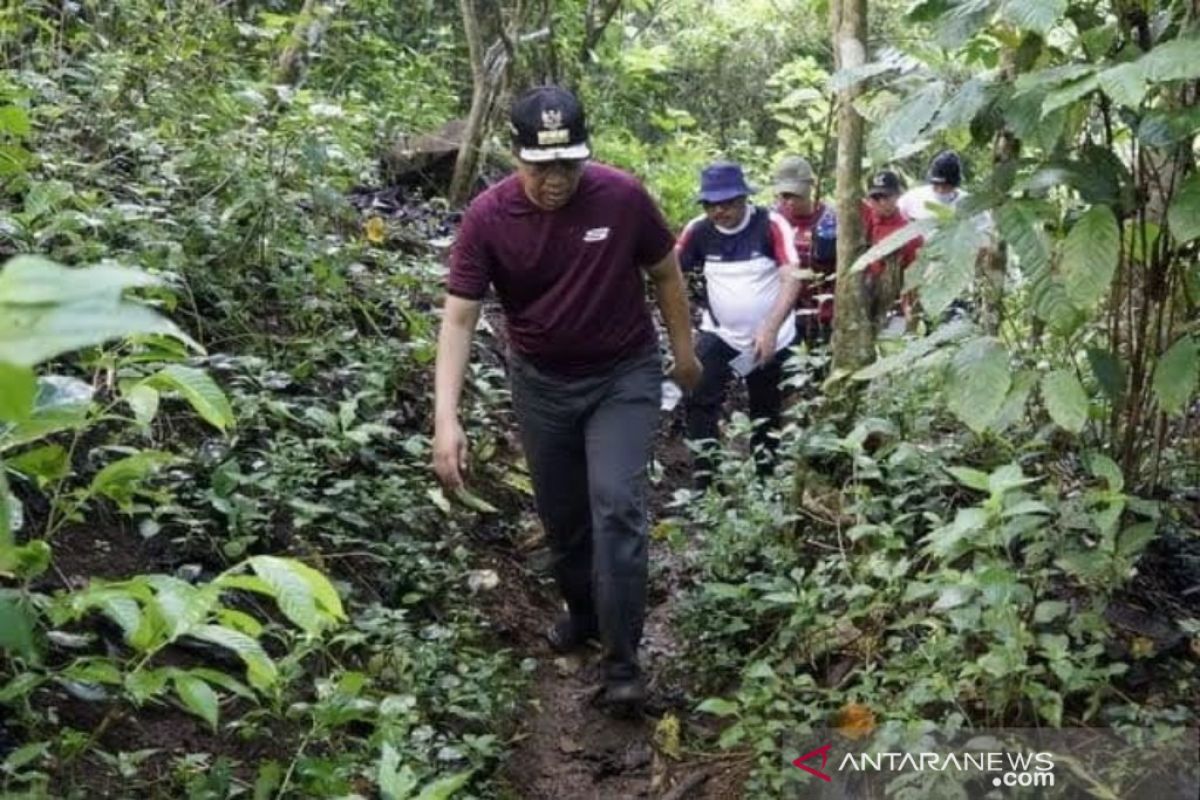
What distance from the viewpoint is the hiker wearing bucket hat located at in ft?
22.3

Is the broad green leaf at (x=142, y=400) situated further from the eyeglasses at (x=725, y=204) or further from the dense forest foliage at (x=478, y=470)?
the eyeglasses at (x=725, y=204)

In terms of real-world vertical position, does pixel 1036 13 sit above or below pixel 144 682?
above

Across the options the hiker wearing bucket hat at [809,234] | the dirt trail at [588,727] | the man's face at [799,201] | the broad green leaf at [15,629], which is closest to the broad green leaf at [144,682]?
the broad green leaf at [15,629]

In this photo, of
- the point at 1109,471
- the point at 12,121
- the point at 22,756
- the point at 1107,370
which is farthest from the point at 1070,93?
the point at 22,756

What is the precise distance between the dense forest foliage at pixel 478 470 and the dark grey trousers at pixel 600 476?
357 mm

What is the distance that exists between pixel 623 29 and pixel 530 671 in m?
10.5

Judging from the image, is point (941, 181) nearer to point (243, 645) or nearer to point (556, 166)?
point (556, 166)

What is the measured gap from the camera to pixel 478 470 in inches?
236

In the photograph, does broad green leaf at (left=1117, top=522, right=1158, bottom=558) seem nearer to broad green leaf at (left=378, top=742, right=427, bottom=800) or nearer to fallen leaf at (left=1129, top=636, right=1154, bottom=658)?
fallen leaf at (left=1129, top=636, right=1154, bottom=658)

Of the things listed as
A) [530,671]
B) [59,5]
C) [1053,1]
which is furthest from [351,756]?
[59,5]

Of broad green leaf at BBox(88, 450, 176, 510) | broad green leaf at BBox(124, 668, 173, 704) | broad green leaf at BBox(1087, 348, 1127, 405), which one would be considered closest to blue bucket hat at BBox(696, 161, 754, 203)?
broad green leaf at BBox(1087, 348, 1127, 405)

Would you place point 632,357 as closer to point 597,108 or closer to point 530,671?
point 530,671

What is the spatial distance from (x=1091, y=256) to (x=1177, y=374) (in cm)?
41

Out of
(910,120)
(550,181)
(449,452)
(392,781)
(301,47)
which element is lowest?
(392,781)
